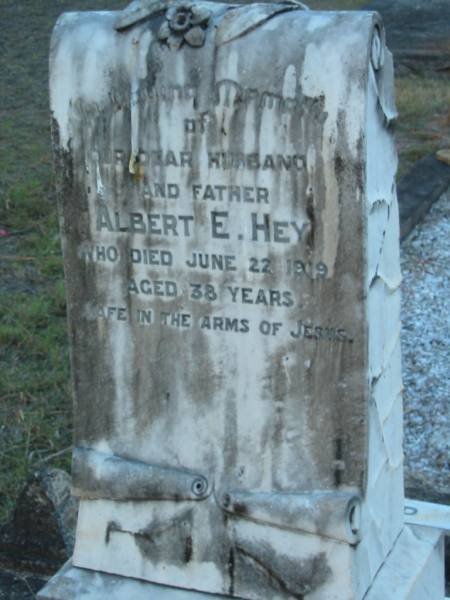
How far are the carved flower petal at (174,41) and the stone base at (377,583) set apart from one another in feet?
3.78

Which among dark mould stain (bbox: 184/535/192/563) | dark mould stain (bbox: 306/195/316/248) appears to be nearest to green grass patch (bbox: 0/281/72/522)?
dark mould stain (bbox: 184/535/192/563)

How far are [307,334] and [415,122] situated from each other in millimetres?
5594

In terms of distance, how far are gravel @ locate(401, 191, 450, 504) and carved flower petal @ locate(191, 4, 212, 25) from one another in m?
1.72

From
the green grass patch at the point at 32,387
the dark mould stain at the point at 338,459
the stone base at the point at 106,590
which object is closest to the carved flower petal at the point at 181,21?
the dark mould stain at the point at 338,459

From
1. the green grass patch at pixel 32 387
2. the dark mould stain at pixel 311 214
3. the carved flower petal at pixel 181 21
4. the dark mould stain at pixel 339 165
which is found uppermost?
the carved flower petal at pixel 181 21

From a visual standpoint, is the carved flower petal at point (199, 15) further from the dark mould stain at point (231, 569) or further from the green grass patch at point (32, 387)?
the green grass patch at point (32, 387)

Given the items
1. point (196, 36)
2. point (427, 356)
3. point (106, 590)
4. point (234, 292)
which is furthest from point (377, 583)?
point (427, 356)

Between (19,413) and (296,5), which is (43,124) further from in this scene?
(296,5)

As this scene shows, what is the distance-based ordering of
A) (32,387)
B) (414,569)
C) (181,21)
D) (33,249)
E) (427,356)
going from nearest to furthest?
(181,21), (414,569), (32,387), (427,356), (33,249)

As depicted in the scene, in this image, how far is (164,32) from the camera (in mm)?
2316

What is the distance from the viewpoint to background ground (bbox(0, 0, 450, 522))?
3766mm

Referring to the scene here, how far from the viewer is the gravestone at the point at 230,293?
7.36 ft

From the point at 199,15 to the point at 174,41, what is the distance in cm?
7

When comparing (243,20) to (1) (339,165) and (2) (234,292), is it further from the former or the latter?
(2) (234,292)
